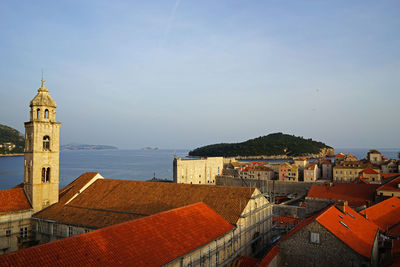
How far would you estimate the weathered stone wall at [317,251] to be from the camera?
17406 millimetres

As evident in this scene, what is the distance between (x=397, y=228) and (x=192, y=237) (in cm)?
1934

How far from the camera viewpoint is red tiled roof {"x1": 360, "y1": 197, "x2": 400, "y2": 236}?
26.7m

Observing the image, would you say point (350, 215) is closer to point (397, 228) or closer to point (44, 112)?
point (397, 228)

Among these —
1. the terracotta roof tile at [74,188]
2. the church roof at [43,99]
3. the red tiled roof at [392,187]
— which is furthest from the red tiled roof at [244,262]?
the red tiled roof at [392,187]

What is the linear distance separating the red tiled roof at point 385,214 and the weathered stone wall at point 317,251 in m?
10.8

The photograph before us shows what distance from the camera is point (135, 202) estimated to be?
25.6 m

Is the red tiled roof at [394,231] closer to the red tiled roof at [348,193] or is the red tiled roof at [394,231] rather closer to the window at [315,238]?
the red tiled roof at [348,193]

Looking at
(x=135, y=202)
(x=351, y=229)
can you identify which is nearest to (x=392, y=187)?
(x=351, y=229)

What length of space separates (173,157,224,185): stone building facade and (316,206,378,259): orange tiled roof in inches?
1600

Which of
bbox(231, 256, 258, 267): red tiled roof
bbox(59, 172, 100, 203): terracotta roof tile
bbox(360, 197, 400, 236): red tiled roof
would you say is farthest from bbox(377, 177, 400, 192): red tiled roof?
bbox(59, 172, 100, 203): terracotta roof tile

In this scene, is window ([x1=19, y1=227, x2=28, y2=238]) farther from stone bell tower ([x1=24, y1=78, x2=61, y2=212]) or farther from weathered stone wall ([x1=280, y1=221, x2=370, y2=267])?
weathered stone wall ([x1=280, y1=221, x2=370, y2=267])

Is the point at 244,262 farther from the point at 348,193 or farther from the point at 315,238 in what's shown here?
the point at 348,193

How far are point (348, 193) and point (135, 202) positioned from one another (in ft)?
89.8

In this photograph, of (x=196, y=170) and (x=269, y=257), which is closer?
(x=269, y=257)
